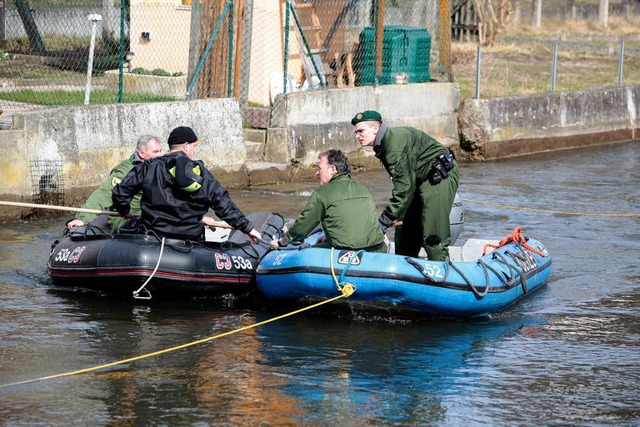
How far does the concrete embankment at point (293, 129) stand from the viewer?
1280 cm

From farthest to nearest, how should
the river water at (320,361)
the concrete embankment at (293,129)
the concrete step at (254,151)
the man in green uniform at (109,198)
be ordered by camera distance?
the concrete step at (254,151) → the concrete embankment at (293,129) → the man in green uniform at (109,198) → the river water at (320,361)

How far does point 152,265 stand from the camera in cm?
901

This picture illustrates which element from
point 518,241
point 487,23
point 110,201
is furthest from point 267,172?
point 487,23

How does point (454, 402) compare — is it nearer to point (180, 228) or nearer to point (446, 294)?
point (446, 294)

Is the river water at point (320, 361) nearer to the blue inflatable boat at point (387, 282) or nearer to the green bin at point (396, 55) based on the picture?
the blue inflatable boat at point (387, 282)

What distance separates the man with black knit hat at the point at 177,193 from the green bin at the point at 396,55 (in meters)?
8.37

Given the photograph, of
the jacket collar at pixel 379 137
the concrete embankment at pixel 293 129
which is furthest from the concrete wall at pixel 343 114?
the jacket collar at pixel 379 137

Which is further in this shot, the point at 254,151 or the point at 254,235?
the point at 254,151

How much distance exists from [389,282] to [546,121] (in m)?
11.8

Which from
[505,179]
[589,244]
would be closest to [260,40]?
[505,179]

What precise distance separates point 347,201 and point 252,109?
751 cm

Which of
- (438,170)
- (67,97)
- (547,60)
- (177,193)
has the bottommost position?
(177,193)

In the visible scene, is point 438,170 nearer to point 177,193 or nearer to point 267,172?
point 177,193

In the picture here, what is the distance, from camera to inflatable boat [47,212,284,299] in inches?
357
